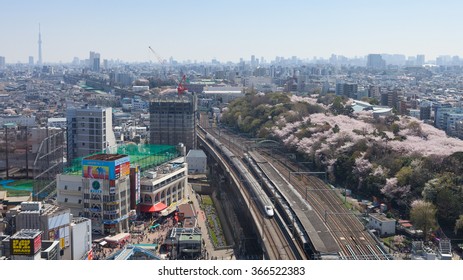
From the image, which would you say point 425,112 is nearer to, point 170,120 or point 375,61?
point 170,120

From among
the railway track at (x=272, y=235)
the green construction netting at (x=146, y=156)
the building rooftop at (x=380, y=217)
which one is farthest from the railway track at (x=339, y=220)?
the green construction netting at (x=146, y=156)

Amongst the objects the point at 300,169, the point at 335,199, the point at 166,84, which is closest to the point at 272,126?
the point at 300,169

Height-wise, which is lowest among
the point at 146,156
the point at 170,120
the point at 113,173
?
the point at 146,156

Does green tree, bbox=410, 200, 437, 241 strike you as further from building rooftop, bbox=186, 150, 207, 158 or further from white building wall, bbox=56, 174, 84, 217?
building rooftop, bbox=186, 150, 207, 158

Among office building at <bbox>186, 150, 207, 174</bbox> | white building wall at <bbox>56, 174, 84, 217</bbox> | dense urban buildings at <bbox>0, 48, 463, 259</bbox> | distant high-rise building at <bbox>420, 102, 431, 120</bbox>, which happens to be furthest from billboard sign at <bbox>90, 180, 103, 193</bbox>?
distant high-rise building at <bbox>420, 102, 431, 120</bbox>

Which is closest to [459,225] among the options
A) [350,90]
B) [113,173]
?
[113,173]
